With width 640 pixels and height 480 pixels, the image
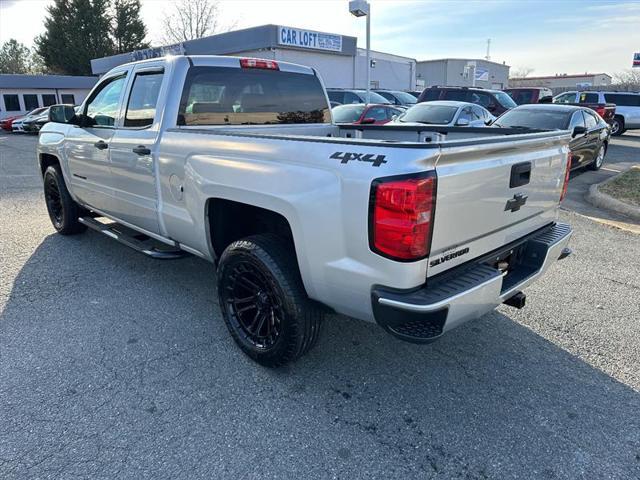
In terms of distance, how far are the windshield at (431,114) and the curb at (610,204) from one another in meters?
3.78

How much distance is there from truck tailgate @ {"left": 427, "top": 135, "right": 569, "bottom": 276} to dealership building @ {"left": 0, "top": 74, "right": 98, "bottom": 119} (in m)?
39.8

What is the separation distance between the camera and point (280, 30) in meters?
24.2

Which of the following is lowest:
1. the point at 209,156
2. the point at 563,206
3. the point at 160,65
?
the point at 563,206

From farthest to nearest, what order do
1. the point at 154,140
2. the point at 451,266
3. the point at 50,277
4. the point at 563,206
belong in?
the point at 563,206, the point at 50,277, the point at 154,140, the point at 451,266

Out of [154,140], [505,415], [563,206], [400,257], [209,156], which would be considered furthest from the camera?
[563,206]

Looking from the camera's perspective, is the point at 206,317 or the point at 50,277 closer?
the point at 206,317

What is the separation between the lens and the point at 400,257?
225cm

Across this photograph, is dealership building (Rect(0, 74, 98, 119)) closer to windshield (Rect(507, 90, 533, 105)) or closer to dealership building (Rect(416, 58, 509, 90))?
dealership building (Rect(416, 58, 509, 90))

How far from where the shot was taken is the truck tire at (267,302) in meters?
2.78

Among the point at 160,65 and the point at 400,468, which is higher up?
the point at 160,65

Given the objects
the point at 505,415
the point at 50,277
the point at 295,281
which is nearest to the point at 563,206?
the point at 505,415

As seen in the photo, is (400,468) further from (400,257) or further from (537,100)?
(537,100)

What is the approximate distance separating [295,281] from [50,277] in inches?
122

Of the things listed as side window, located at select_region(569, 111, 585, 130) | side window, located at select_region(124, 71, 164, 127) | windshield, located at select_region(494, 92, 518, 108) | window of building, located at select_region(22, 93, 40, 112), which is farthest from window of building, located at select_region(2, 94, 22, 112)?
side window, located at select_region(569, 111, 585, 130)
